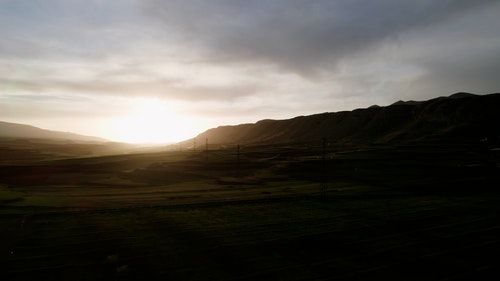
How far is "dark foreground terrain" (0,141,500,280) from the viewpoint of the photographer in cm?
2664

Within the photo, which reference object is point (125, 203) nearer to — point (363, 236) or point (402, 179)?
point (363, 236)

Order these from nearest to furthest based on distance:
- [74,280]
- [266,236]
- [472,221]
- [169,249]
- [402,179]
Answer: [74,280]
[169,249]
[266,236]
[472,221]
[402,179]

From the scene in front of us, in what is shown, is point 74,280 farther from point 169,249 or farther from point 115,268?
point 169,249

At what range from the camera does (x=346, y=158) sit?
372ft

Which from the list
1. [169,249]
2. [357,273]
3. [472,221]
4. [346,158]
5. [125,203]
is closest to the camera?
[357,273]

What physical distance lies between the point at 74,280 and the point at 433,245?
98.8ft

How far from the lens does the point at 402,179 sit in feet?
274

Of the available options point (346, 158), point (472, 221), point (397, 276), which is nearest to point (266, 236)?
point (397, 276)

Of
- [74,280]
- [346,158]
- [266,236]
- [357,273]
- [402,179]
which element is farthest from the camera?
[346,158]

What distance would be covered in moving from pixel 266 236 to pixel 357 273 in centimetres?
1155

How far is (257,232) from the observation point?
37.4 metres

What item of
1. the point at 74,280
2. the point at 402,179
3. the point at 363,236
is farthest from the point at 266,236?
the point at 402,179

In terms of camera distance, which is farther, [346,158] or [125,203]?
[346,158]

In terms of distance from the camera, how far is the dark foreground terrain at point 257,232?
26.6 meters
